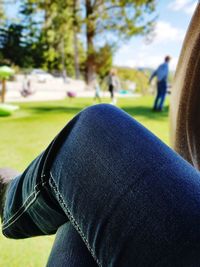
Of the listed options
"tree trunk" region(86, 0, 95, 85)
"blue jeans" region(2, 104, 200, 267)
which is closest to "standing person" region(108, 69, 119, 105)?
"tree trunk" region(86, 0, 95, 85)

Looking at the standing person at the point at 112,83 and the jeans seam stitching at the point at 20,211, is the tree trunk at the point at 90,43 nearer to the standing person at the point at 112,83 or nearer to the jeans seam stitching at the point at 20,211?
the standing person at the point at 112,83

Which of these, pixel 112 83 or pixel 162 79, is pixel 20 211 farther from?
pixel 112 83

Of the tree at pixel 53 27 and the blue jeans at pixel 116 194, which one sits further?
the tree at pixel 53 27

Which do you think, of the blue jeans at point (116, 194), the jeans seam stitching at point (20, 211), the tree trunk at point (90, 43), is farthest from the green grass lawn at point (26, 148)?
the tree trunk at point (90, 43)

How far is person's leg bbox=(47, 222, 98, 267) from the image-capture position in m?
0.79

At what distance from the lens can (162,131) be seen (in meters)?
6.08

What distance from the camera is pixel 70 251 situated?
0.82 metres

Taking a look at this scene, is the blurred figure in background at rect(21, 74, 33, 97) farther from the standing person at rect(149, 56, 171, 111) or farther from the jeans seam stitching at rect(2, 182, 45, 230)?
the jeans seam stitching at rect(2, 182, 45, 230)

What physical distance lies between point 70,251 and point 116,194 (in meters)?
0.29

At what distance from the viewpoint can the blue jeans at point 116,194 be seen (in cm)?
55

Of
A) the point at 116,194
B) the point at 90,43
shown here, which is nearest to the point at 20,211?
the point at 116,194

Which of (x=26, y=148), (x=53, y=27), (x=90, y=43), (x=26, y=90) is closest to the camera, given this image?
(x=26, y=148)

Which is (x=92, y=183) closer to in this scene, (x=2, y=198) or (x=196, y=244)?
(x=196, y=244)

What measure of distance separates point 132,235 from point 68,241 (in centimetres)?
31
